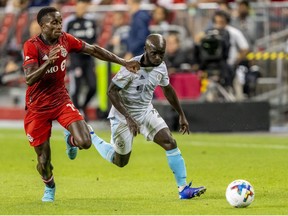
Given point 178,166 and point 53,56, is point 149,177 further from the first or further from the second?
point 53,56

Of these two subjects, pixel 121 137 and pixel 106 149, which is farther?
pixel 106 149

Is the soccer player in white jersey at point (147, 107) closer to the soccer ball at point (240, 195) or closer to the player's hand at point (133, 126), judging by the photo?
the player's hand at point (133, 126)

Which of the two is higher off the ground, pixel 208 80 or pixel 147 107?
pixel 147 107

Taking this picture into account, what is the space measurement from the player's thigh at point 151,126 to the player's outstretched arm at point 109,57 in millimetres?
727

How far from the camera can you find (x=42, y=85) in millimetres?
12492

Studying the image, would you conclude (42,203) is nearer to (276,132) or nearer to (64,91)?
(64,91)

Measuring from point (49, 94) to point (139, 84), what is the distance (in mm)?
1247

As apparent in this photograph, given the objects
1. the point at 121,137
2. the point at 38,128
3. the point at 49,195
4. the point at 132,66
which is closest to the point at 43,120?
the point at 38,128

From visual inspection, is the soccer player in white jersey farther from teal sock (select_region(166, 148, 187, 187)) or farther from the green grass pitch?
the green grass pitch

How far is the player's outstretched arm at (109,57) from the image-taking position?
12.7 meters

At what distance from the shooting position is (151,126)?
512 inches

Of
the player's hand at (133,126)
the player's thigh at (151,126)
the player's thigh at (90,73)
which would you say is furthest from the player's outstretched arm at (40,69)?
the player's thigh at (90,73)

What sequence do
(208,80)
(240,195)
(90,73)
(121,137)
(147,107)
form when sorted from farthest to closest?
(90,73) → (208,80) → (121,137) → (147,107) → (240,195)

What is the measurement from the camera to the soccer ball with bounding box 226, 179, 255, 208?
11.6 metres
